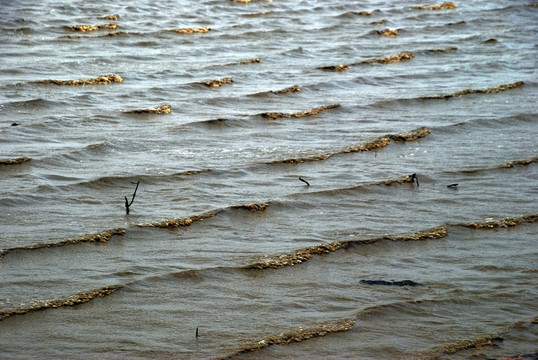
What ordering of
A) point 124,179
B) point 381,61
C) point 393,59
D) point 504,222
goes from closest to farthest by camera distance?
point 504,222 < point 124,179 < point 381,61 < point 393,59

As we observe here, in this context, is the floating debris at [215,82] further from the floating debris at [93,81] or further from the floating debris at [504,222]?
the floating debris at [504,222]

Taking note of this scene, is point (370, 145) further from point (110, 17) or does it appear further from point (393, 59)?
point (110, 17)

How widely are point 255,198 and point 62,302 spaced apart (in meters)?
2.02

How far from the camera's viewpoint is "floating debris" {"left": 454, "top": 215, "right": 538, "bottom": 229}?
5.50 m

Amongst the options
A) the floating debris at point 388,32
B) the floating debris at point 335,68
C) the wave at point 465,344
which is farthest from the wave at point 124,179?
the floating debris at point 388,32

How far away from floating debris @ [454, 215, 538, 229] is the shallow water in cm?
6

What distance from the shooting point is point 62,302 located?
416cm

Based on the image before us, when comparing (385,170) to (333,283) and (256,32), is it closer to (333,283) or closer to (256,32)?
(333,283)

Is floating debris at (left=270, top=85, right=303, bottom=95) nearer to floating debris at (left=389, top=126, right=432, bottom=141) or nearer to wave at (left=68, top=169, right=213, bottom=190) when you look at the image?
floating debris at (left=389, top=126, right=432, bottom=141)

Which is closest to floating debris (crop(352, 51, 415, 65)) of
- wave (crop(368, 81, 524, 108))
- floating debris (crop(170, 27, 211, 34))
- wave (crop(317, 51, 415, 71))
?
wave (crop(317, 51, 415, 71))

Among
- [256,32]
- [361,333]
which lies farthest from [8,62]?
[361,333]

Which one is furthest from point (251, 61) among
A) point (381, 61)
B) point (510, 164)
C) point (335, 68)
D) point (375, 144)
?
point (510, 164)

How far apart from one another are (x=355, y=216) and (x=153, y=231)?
1.45m

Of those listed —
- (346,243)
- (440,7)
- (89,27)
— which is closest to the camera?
(346,243)
